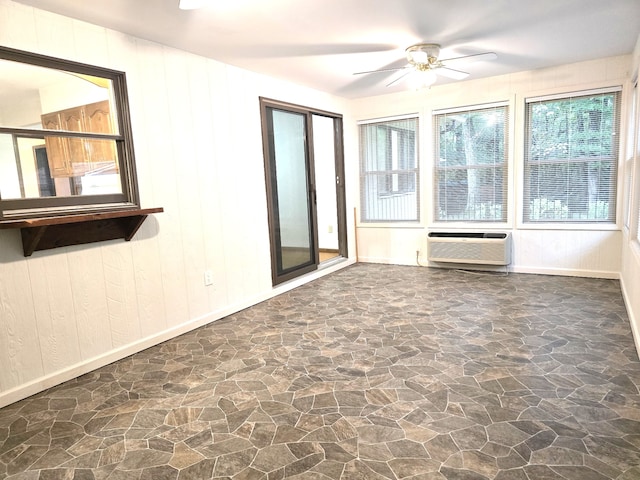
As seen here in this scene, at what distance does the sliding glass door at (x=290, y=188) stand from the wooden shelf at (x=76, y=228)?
5.47 ft

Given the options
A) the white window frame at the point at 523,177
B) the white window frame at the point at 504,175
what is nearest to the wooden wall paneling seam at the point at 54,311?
the white window frame at the point at 504,175

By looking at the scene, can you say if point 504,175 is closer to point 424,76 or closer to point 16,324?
point 424,76

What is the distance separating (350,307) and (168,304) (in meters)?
1.69

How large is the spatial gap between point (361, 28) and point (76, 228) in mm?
2535

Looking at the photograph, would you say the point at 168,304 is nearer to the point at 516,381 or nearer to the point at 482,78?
the point at 516,381

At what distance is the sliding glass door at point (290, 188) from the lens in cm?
452

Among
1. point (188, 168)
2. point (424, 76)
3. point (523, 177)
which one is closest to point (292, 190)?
point (188, 168)

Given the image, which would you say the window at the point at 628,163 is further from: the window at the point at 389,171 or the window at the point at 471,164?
the window at the point at 389,171

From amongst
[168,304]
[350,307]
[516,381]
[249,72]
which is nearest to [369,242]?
[350,307]

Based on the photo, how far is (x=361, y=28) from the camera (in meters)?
3.13

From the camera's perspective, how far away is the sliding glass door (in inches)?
178

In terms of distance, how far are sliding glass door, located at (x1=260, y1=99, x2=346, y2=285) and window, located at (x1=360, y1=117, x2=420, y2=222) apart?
953mm

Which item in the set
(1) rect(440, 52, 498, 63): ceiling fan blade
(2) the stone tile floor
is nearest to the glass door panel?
(2) the stone tile floor

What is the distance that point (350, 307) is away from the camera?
13.2 feet
